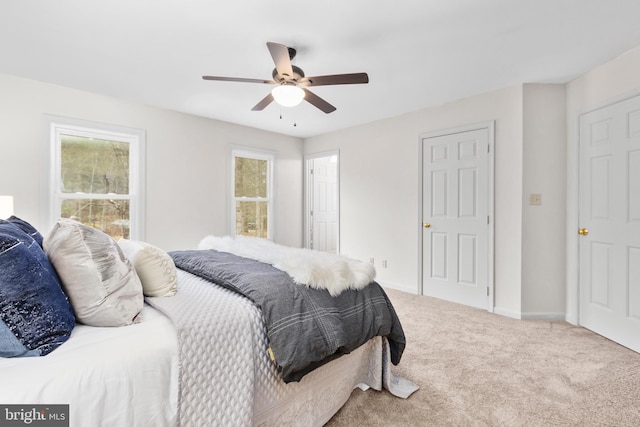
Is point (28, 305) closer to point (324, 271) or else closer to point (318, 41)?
point (324, 271)

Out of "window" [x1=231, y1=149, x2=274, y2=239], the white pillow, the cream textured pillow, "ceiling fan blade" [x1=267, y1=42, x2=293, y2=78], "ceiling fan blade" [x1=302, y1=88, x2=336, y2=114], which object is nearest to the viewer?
the cream textured pillow

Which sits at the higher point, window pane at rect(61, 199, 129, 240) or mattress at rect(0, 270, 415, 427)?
window pane at rect(61, 199, 129, 240)

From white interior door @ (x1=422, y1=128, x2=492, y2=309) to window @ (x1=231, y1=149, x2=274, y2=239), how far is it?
2.52 metres

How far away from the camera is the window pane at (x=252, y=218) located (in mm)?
4760

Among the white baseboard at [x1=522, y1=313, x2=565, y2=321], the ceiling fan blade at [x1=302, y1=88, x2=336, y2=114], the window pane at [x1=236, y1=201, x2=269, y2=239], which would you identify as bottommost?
the white baseboard at [x1=522, y1=313, x2=565, y2=321]

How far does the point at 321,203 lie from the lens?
18.6 feet

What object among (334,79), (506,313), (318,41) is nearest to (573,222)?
(506,313)

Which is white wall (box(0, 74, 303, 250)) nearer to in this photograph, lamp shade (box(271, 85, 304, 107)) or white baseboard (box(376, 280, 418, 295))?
white baseboard (box(376, 280, 418, 295))

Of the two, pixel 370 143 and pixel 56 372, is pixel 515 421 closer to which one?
pixel 56 372

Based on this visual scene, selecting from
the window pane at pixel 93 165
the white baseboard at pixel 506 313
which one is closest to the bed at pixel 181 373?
the white baseboard at pixel 506 313

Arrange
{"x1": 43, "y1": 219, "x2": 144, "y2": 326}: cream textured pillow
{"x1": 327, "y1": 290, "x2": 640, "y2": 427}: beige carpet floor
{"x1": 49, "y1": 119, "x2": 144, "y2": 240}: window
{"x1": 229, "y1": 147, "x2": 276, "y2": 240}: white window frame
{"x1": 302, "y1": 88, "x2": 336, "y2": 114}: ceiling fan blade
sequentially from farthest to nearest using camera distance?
{"x1": 229, "y1": 147, "x2": 276, "y2": 240}: white window frame, {"x1": 49, "y1": 119, "x2": 144, "y2": 240}: window, {"x1": 302, "y1": 88, "x2": 336, "y2": 114}: ceiling fan blade, {"x1": 327, "y1": 290, "x2": 640, "y2": 427}: beige carpet floor, {"x1": 43, "y1": 219, "x2": 144, "y2": 326}: cream textured pillow

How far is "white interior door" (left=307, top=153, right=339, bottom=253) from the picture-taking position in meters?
5.51

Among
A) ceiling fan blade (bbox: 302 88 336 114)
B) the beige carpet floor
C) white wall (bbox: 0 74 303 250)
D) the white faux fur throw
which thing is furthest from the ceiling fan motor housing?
white wall (bbox: 0 74 303 250)

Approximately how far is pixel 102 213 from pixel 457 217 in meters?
4.22
